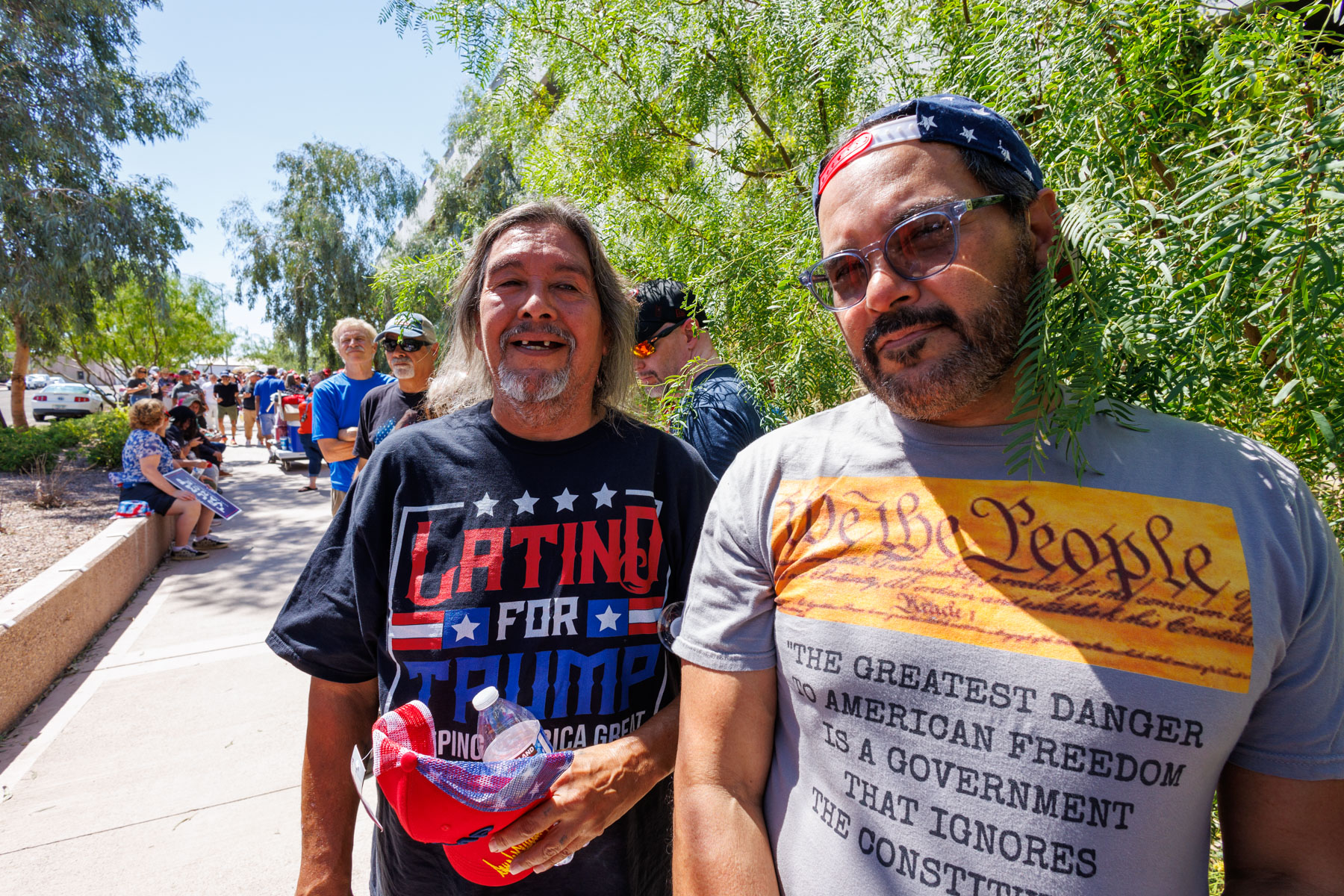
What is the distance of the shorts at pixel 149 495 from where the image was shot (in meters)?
6.95

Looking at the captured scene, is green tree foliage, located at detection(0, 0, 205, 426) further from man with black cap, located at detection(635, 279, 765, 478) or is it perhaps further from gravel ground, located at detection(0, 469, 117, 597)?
man with black cap, located at detection(635, 279, 765, 478)

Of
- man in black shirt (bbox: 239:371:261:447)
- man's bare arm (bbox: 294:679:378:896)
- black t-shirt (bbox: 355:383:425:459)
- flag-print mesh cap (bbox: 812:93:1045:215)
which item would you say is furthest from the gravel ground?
man in black shirt (bbox: 239:371:261:447)

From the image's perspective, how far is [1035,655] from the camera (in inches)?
38.2

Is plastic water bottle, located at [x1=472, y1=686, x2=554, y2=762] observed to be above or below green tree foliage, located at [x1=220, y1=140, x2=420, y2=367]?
below

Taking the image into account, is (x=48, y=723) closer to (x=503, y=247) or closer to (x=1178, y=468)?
(x=503, y=247)

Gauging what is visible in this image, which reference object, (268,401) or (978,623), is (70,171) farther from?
(978,623)

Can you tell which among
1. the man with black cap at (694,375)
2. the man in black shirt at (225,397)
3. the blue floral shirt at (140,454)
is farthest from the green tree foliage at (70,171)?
the man with black cap at (694,375)

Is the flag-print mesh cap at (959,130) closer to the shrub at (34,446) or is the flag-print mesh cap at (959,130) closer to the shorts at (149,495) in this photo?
the shorts at (149,495)

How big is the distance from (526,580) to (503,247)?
0.85 m

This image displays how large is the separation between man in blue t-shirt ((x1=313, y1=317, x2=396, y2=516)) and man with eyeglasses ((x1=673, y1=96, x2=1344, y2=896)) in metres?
4.83

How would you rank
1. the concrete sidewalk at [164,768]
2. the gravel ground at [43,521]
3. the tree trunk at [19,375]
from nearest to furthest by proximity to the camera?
the concrete sidewalk at [164,768] < the gravel ground at [43,521] < the tree trunk at [19,375]

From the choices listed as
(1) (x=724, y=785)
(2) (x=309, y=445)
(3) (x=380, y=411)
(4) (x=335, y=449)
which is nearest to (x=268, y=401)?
(2) (x=309, y=445)

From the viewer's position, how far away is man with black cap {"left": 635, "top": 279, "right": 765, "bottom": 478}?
213cm

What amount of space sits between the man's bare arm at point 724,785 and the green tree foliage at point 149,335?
25.0 meters
